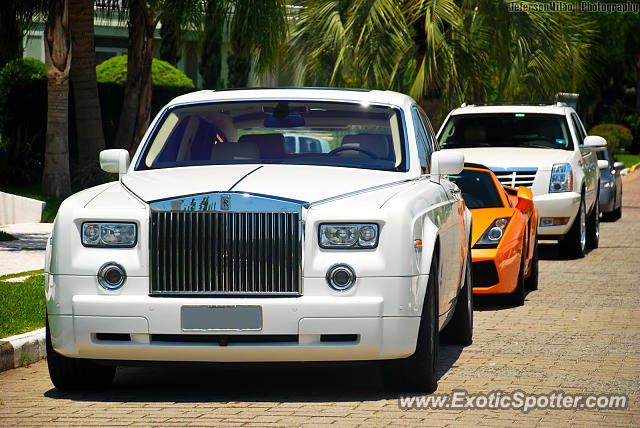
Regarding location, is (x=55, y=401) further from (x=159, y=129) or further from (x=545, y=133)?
(x=545, y=133)

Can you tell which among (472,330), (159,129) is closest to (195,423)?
(159,129)

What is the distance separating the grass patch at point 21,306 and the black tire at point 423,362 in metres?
3.06

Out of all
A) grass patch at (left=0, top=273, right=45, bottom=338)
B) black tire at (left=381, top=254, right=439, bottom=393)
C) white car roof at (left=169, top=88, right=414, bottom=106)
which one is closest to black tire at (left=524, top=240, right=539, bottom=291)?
white car roof at (left=169, top=88, right=414, bottom=106)

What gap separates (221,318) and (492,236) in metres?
5.22

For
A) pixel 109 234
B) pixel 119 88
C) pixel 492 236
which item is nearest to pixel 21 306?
pixel 109 234

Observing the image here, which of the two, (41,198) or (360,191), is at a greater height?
(360,191)

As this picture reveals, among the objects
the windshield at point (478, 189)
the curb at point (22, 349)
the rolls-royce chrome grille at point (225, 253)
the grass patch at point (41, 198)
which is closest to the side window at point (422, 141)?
the rolls-royce chrome grille at point (225, 253)

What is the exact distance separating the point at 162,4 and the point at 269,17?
6.66ft

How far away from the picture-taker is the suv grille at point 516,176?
15828 mm

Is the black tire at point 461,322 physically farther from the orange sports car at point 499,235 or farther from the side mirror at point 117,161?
the side mirror at point 117,161

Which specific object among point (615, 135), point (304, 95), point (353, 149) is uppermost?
point (304, 95)

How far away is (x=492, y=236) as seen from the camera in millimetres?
11375

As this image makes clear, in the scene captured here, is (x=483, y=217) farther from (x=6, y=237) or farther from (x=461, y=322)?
(x=6, y=237)

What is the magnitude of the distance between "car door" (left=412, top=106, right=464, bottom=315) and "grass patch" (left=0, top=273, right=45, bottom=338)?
10.3 feet
